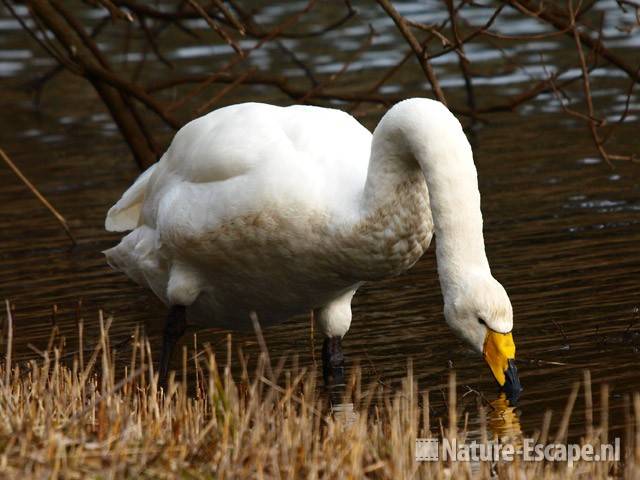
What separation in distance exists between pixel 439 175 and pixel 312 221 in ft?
2.28

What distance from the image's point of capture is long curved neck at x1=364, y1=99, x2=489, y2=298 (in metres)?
5.91

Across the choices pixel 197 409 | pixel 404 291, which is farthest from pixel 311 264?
pixel 404 291

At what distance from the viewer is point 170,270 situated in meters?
7.62

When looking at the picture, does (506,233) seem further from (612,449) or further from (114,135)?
(114,135)

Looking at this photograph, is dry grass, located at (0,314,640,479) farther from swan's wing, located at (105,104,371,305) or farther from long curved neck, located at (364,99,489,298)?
swan's wing, located at (105,104,371,305)

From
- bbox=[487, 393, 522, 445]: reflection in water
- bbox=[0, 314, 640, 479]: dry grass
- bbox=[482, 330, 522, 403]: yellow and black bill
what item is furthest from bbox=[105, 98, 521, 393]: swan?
bbox=[0, 314, 640, 479]: dry grass

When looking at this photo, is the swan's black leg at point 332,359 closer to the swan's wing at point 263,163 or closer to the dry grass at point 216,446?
the swan's wing at point 263,163

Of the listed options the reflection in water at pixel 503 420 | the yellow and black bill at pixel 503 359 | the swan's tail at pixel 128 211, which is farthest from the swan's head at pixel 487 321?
the swan's tail at pixel 128 211

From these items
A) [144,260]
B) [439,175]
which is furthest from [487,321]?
[144,260]

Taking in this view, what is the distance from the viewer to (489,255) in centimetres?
976

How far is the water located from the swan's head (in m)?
0.40

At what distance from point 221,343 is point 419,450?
3.41 m

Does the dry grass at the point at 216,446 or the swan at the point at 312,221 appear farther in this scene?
the swan at the point at 312,221

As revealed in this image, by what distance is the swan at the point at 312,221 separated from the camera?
5.96 metres
